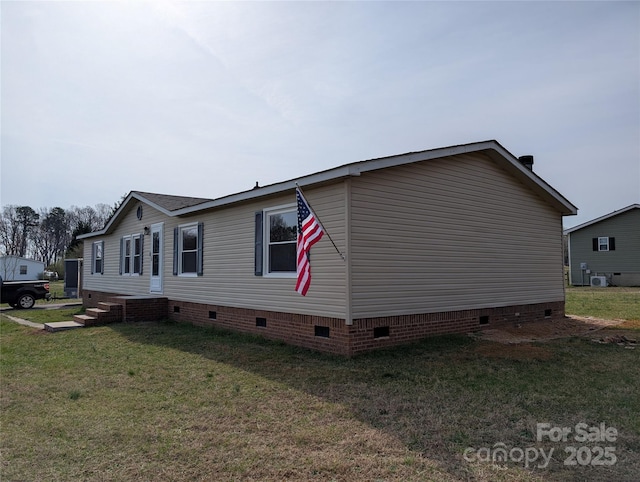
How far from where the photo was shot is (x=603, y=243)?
26.9m

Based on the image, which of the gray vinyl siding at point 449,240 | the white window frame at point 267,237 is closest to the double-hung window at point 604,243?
the gray vinyl siding at point 449,240

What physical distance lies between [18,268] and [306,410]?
4892cm

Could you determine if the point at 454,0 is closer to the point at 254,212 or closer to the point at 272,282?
the point at 254,212

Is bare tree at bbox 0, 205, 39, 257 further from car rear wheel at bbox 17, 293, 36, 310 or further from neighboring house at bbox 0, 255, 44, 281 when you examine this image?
car rear wheel at bbox 17, 293, 36, 310

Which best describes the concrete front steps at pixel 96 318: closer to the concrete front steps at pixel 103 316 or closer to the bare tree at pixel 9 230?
the concrete front steps at pixel 103 316

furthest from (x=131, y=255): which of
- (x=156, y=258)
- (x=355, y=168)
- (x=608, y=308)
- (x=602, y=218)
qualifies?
(x=602, y=218)

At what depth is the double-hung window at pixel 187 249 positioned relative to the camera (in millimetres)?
11773

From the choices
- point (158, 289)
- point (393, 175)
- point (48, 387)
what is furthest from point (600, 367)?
point (158, 289)

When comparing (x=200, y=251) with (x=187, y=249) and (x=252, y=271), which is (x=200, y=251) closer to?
(x=187, y=249)

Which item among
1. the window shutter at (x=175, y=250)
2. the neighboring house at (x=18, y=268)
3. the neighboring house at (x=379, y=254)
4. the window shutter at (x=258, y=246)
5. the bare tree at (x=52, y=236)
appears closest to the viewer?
the neighboring house at (x=379, y=254)

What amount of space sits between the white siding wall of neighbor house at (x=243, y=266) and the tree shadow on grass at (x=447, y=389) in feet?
3.04

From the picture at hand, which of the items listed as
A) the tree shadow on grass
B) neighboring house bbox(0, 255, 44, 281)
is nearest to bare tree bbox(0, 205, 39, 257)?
neighboring house bbox(0, 255, 44, 281)

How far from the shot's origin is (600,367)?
21.8 feet

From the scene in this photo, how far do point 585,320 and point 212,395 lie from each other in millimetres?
10055
